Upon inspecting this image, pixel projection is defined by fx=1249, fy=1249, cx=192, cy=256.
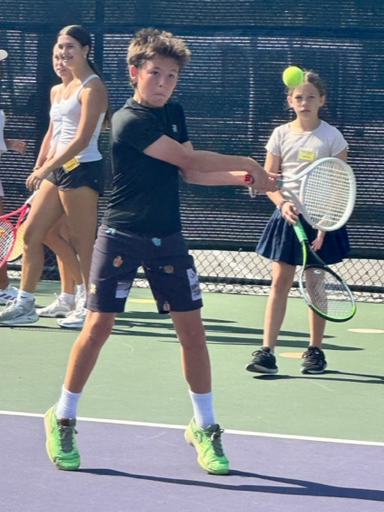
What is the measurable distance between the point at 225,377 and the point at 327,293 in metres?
0.76

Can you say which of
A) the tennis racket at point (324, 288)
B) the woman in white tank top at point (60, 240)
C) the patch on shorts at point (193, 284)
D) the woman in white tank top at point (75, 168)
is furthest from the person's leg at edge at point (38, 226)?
the patch on shorts at point (193, 284)

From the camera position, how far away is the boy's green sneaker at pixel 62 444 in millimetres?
4605

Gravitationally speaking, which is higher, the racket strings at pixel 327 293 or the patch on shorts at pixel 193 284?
the patch on shorts at pixel 193 284

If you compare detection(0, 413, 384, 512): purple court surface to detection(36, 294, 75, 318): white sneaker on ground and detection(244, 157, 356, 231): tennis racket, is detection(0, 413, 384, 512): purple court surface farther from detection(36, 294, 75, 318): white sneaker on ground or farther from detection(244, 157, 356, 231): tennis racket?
detection(36, 294, 75, 318): white sneaker on ground

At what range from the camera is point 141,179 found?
15.4 feet

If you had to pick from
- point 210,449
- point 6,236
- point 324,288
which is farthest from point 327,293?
point 6,236

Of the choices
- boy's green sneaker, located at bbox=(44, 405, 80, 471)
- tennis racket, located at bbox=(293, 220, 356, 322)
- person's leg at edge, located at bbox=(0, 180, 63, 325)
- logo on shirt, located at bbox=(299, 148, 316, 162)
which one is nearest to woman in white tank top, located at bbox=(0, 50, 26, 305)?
person's leg at edge, located at bbox=(0, 180, 63, 325)

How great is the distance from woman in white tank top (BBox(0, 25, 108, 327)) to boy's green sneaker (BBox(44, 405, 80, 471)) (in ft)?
8.86

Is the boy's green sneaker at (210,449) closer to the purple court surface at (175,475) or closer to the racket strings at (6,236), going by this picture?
the purple court surface at (175,475)

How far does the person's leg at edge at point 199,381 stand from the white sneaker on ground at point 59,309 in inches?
140

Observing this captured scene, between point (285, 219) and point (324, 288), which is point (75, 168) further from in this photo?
point (324, 288)

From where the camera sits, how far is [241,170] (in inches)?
178

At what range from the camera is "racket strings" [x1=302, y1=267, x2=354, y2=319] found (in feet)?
19.8

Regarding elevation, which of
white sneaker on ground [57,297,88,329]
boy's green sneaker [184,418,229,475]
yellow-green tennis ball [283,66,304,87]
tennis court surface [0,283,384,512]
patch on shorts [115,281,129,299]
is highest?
yellow-green tennis ball [283,66,304,87]
